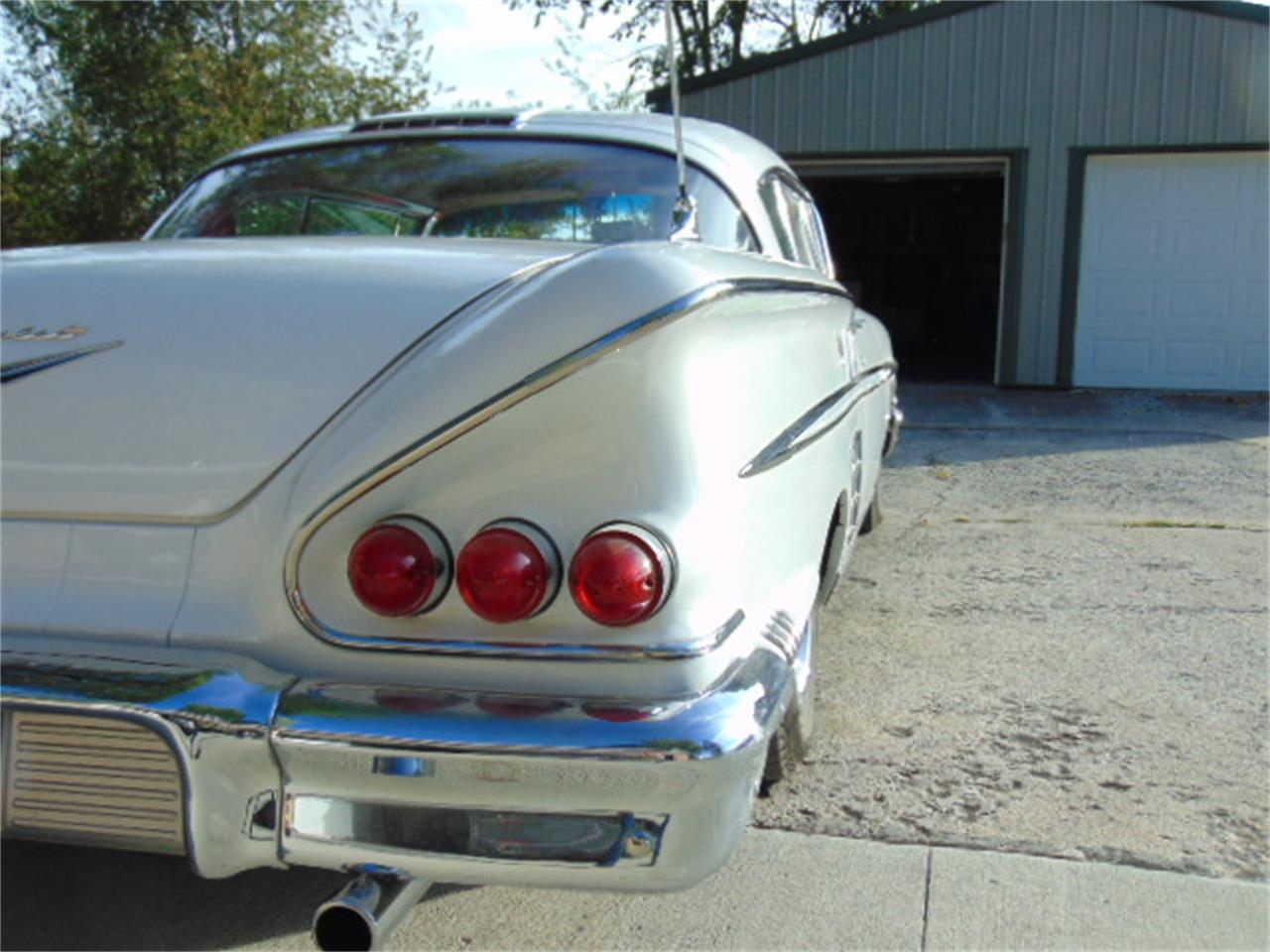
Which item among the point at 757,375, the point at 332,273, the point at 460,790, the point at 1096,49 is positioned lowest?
the point at 460,790

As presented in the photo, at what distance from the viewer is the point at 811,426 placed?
8.93 feet

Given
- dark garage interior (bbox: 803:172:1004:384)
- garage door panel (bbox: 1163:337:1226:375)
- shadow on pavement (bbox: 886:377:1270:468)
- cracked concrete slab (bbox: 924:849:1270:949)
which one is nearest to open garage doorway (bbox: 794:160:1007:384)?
dark garage interior (bbox: 803:172:1004:384)

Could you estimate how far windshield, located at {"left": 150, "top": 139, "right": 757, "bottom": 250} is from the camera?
10.4ft

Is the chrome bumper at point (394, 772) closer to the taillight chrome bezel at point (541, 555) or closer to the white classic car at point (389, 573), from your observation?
the white classic car at point (389, 573)

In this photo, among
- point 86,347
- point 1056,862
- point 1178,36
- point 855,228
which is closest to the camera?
point 86,347

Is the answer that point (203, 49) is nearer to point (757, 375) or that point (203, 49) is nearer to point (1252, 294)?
point (1252, 294)

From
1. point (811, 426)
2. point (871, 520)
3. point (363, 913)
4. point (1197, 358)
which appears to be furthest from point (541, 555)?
point (1197, 358)

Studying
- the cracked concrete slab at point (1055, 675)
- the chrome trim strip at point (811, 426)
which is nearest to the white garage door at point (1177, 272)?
the cracked concrete slab at point (1055, 675)

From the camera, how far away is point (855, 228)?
763 inches

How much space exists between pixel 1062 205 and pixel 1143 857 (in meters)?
10.5

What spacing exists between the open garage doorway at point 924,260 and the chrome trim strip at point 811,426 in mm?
15228

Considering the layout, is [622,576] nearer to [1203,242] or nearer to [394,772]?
[394,772]

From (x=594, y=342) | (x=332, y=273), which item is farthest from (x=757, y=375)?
(x=332, y=273)

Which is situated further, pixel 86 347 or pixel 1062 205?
pixel 1062 205
